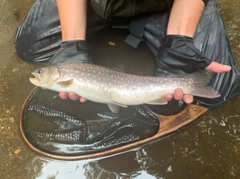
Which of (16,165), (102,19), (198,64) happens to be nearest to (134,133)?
(198,64)

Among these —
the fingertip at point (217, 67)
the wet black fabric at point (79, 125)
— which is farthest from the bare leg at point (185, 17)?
the wet black fabric at point (79, 125)

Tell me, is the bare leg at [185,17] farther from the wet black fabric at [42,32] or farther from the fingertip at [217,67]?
the wet black fabric at [42,32]

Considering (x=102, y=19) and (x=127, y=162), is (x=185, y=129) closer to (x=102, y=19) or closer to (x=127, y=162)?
(x=127, y=162)

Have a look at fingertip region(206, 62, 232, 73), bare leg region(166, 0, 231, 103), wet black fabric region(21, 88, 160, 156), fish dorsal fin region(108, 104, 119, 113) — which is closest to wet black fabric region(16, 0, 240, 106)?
bare leg region(166, 0, 231, 103)

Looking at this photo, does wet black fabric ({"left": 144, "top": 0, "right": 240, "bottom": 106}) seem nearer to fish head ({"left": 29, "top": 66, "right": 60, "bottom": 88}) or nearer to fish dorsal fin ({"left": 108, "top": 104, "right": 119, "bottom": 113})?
fish dorsal fin ({"left": 108, "top": 104, "right": 119, "bottom": 113})

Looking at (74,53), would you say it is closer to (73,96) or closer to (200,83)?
(73,96)

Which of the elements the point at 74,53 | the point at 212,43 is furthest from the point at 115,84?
the point at 212,43
